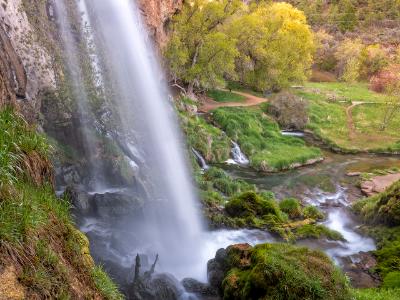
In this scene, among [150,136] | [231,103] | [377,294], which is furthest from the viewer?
[231,103]

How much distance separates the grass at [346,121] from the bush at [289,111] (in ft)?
3.49

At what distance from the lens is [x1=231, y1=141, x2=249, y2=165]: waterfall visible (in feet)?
85.5

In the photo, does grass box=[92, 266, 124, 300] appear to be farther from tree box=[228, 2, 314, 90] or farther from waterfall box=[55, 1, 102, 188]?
tree box=[228, 2, 314, 90]

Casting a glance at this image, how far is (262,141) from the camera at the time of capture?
2853cm

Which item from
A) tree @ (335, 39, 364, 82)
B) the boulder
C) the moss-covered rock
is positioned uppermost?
tree @ (335, 39, 364, 82)

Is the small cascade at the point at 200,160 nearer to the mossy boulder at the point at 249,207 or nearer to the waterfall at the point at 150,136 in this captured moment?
the waterfall at the point at 150,136

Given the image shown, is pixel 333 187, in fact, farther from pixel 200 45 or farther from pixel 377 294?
pixel 200 45

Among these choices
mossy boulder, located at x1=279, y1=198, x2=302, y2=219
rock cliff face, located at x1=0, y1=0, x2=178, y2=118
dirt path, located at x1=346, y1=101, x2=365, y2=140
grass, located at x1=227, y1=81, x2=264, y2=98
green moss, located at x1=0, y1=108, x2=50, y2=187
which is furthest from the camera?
grass, located at x1=227, y1=81, x2=264, y2=98

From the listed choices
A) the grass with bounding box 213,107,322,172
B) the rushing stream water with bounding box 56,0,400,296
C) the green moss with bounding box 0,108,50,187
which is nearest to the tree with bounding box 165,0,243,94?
the rushing stream water with bounding box 56,0,400,296

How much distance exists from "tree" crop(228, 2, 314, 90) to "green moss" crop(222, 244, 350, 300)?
29.1 metres

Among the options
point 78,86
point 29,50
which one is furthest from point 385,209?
point 29,50

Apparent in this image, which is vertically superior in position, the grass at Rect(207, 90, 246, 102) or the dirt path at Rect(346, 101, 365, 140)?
the grass at Rect(207, 90, 246, 102)

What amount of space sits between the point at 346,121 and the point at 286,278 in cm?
3293

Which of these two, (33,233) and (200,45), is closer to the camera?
(33,233)
